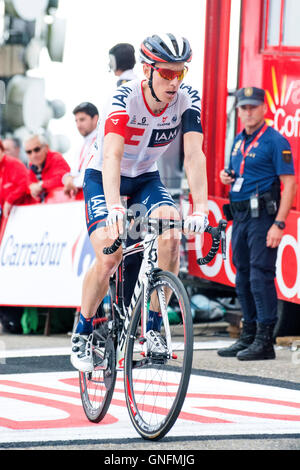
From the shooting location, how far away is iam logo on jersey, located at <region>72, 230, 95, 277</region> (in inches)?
374

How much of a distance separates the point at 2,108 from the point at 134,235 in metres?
15.4

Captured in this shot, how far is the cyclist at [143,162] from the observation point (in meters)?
4.65

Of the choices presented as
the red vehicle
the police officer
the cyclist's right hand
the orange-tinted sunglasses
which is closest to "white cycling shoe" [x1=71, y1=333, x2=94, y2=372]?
the cyclist's right hand

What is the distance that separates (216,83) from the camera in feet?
33.3

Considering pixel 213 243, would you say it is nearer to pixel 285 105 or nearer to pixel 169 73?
pixel 169 73

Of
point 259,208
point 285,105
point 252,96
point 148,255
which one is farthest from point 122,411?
point 285,105

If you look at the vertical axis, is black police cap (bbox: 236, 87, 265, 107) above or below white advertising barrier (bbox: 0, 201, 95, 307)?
above

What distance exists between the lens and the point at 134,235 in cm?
503

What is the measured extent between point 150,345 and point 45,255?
5.64m

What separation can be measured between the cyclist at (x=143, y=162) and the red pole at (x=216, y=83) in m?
4.94

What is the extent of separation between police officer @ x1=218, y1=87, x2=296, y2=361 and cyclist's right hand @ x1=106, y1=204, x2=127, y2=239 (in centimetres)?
359

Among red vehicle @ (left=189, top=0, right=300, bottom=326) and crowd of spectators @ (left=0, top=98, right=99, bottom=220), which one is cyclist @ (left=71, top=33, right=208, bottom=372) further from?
crowd of spectators @ (left=0, top=98, right=99, bottom=220)

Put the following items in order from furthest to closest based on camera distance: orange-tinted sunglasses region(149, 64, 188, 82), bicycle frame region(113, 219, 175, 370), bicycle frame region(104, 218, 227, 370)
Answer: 1. orange-tinted sunglasses region(149, 64, 188, 82)
2. bicycle frame region(113, 219, 175, 370)
3. bicycle frame region(104, 218, 227, 370)
